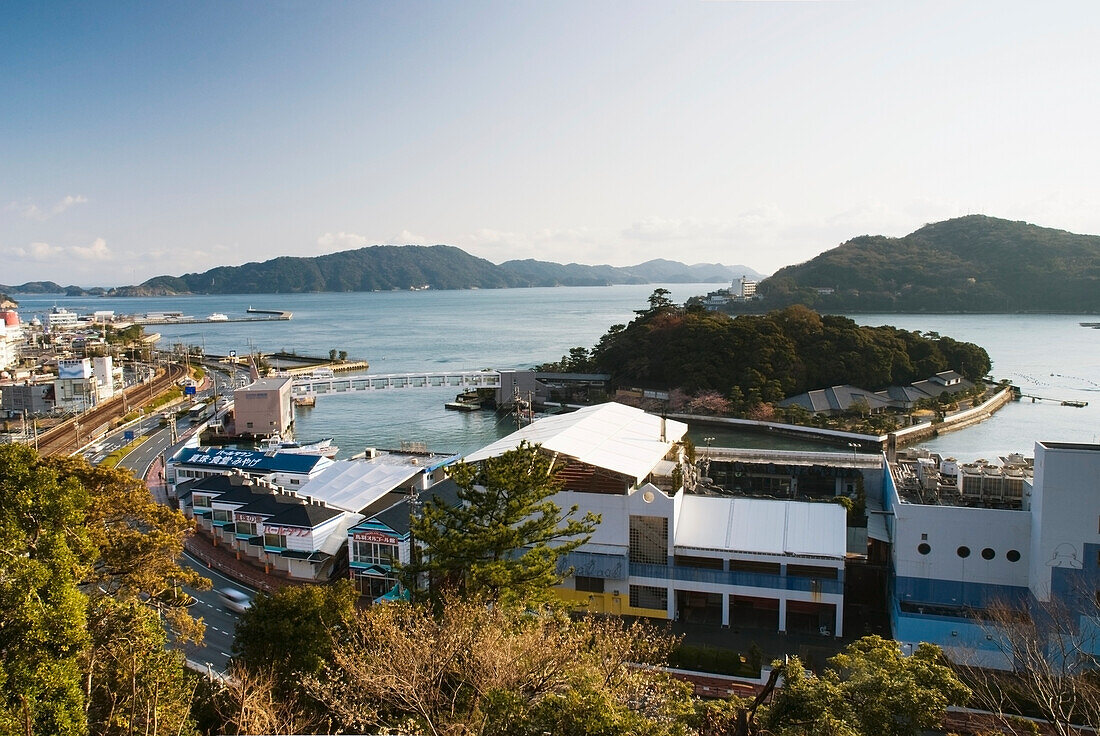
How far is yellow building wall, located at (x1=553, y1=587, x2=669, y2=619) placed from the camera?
8.59 metres

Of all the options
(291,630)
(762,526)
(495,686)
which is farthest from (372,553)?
(495,686)

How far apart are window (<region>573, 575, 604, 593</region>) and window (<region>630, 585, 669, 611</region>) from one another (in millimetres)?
400

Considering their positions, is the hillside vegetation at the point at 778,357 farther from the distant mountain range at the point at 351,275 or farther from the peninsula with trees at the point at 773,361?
the distant mountain range at the point at 351,275

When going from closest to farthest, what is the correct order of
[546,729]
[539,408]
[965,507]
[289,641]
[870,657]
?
[546,729]
[870,657]
[289,641]
[965,507]
[539,408]

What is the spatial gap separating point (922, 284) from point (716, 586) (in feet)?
179

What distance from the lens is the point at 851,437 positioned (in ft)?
65.8

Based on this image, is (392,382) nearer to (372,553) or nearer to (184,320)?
(372,553)

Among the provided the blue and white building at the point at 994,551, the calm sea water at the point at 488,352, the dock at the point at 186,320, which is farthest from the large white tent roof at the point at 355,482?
the dock at the point at 186,320

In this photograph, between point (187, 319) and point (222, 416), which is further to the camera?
point (187, 319)

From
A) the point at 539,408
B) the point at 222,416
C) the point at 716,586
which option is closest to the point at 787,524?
the point at 716,586

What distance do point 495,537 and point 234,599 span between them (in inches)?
200

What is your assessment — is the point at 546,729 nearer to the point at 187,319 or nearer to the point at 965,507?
the point at 965,507

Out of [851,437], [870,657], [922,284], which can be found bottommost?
[851,437]

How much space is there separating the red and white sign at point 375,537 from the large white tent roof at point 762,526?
3907 millimetres
